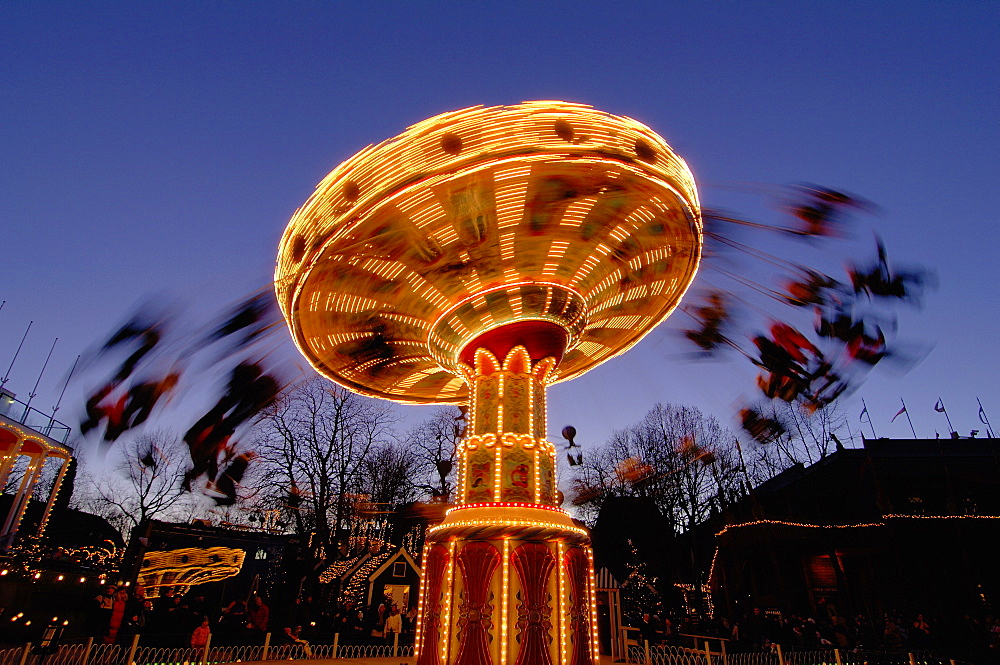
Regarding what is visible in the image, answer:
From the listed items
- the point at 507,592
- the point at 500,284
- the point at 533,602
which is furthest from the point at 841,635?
the point at 500,284

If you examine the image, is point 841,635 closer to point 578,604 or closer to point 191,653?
point 578,604

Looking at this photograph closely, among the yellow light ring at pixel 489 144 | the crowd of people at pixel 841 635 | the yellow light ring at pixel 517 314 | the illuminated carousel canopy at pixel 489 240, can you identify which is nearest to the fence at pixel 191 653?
the illuminated carousel canopy at pixel 489 240

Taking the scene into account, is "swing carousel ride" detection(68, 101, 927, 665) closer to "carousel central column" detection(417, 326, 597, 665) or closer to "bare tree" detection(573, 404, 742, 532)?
"carousel central column" detection(417, 326, 597, 665)

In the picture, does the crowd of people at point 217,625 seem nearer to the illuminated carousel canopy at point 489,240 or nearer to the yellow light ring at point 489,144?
the illuminated carousel canopy at point 489,240

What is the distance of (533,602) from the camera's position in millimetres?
8844

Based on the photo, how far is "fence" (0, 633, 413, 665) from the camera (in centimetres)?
1005

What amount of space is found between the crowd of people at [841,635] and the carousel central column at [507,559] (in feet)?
30.8

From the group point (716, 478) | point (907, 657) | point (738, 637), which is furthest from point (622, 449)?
point (907, 657)

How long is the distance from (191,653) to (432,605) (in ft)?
23.2

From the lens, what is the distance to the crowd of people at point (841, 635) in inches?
670

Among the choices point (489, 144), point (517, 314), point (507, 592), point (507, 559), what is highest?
point (489, 144)

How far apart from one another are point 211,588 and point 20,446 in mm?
9054

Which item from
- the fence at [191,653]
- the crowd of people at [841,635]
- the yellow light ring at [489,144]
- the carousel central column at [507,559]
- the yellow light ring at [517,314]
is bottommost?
the fence at [191,653]

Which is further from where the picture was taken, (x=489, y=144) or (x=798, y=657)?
(x=798, y=657)
